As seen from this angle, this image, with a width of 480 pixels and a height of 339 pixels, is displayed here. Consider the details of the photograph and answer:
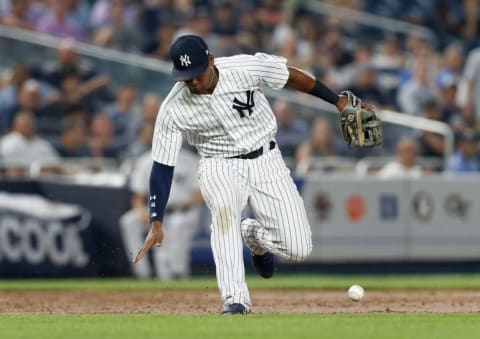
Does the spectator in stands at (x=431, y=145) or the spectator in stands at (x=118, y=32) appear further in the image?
the spectator in stands at (x=118, y=32)

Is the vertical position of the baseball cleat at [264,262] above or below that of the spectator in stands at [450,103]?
below

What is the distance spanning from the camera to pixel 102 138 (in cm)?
1502

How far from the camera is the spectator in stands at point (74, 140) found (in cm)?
1501

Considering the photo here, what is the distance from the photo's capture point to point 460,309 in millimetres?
10070

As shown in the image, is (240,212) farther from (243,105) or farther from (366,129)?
(366,129)

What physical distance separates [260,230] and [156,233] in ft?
3.13

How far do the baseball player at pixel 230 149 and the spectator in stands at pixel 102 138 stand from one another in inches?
231

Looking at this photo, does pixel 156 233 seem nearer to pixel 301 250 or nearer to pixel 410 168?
pixel 301 250

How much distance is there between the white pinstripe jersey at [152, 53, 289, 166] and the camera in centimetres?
896

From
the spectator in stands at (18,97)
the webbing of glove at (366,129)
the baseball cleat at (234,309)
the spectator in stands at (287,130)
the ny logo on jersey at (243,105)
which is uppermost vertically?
the spectator in stands at (18,97)

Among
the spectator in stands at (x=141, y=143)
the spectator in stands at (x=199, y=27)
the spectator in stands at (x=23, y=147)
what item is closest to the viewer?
the spectator in stands at (x=23, y=147)

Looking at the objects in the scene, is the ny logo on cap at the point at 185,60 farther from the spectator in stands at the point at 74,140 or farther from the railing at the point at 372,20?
the railing at the point at 372,20

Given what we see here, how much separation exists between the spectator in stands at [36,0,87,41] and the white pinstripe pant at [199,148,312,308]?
7599 mm

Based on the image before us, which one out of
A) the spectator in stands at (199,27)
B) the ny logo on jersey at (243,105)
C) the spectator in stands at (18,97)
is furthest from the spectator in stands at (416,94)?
the ny logo on jersey at (243,105)
